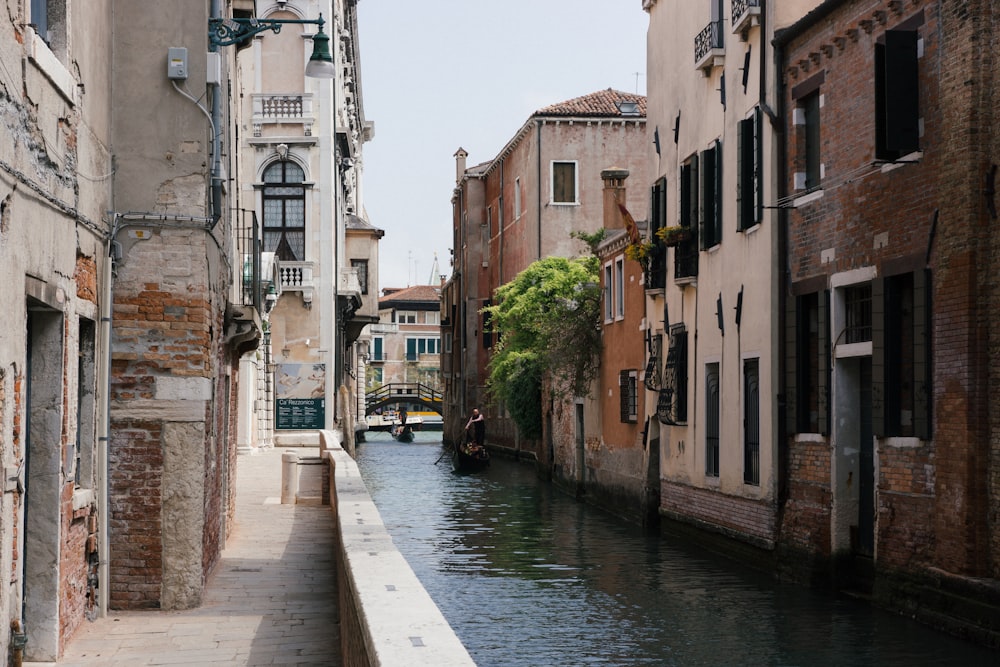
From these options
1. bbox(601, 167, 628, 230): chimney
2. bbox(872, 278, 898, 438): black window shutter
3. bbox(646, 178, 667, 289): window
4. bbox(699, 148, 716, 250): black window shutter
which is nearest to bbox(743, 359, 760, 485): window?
bbox(699, 148, 716, 250): black window shutter

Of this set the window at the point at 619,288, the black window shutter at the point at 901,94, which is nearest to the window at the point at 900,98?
the black window shutter at the point at 901,94

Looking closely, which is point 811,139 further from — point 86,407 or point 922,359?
point 86,407

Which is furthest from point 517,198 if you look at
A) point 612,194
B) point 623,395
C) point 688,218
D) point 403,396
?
point 403,396

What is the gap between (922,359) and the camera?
11.7 m

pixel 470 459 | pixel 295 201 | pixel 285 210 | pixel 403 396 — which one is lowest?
pixel 470 459

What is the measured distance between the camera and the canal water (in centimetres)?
1091

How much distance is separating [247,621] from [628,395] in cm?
1493

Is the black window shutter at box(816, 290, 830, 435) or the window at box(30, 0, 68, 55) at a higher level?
the window at box(30, 0, 68, 55)

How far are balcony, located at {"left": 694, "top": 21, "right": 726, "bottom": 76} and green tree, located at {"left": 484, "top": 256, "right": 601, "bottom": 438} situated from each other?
345 inches

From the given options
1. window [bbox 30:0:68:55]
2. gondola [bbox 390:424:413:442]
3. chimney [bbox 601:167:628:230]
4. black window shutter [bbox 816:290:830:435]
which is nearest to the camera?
window [bbox 30:0:68:55]

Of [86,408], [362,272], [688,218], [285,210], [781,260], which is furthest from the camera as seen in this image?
[362,272]

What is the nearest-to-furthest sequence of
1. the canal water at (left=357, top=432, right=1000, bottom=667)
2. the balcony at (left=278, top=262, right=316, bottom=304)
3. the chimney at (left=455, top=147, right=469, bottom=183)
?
1. the canal water at (left=357, top=432, right=1000, bottom=667)
2. the balcony at (left=278, top=262, right=316, bottom=304)
3. the chimney at (left=455, top=147, right=469, bottom=183)

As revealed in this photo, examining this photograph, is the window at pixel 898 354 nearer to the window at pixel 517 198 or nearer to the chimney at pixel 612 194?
the chimney at pixel 612 194

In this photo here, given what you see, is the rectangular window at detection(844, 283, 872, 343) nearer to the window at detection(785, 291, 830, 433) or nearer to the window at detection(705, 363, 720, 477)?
the window at detection(785, 291, 830, 433)
